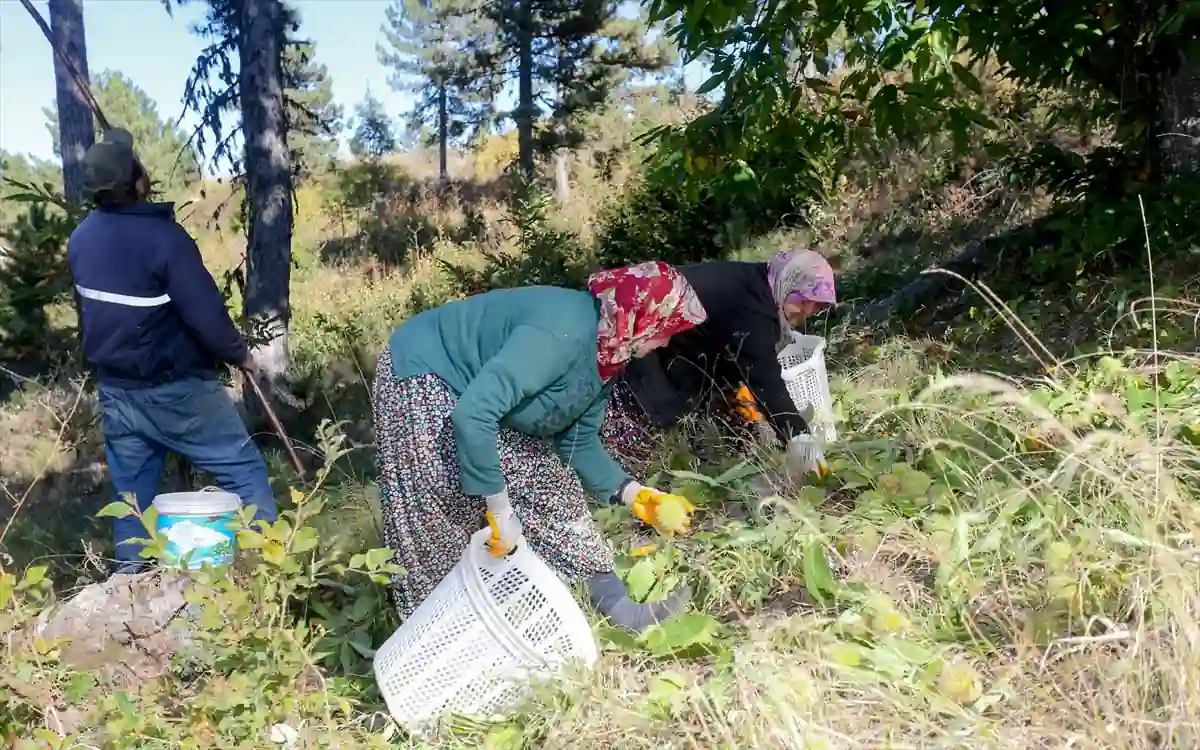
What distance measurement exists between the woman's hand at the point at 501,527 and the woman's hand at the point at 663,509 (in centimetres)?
51

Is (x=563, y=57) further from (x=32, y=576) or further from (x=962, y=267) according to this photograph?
(x=32, y=576)

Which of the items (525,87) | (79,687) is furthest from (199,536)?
(525,87)

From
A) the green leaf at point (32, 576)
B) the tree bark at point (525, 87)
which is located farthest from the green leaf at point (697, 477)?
the tree bark at point (525, 87)

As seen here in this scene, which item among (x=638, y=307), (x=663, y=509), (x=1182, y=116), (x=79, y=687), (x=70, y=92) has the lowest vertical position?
(x=79, y=687)

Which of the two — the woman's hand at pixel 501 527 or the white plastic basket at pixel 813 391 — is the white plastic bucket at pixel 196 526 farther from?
the white plastic basket at pixel 813 391

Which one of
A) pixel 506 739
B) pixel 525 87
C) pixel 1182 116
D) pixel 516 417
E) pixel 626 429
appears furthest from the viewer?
pixel 525 87

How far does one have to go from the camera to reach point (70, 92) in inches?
399

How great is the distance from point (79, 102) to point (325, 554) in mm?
9059

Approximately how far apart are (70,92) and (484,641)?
1018 centimetres

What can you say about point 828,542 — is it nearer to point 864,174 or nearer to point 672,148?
point 672,148

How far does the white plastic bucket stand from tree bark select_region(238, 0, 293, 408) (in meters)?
3.57

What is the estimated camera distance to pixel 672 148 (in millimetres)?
4246

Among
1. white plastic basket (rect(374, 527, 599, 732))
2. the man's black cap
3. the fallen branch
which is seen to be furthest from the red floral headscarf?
the fallen branch

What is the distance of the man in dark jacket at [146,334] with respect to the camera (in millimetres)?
3283
